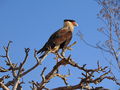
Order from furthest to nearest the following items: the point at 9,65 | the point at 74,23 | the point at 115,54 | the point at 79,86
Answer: the point at 115,54 < the point at 74,23 < the point at 9,65 < the point at 79,86

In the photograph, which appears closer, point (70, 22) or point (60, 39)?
point (60, 39)

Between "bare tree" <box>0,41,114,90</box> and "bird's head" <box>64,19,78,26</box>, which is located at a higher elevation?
"bird's head" <box>64,19,78,26</box>

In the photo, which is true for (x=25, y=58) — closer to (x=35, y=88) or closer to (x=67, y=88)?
(x=35, y=88)

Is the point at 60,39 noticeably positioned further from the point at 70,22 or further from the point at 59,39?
the point at 70,22

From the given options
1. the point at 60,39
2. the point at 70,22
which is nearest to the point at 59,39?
the point at 60,39

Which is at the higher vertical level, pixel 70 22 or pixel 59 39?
pixel 70 22

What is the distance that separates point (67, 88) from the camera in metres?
4.67

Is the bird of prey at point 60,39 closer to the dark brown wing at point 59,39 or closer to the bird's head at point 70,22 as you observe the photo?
the dark brown wing at point 59,39

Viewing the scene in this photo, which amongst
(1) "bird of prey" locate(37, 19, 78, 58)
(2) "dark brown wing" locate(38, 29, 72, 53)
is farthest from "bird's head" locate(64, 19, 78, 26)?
(2) "dark brown wing" locate(38, 29, 72, 53)

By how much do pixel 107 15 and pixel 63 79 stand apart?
4.27 m

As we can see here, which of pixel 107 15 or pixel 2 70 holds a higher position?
pixel 107 15

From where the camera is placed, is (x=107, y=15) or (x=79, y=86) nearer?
(x=79, y=86)

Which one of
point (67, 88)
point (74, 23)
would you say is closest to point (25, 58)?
point (67, 88)

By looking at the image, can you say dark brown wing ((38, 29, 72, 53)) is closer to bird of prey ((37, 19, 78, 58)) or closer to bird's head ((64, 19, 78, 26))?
bird of prey ((37, 19, 78, 58))
